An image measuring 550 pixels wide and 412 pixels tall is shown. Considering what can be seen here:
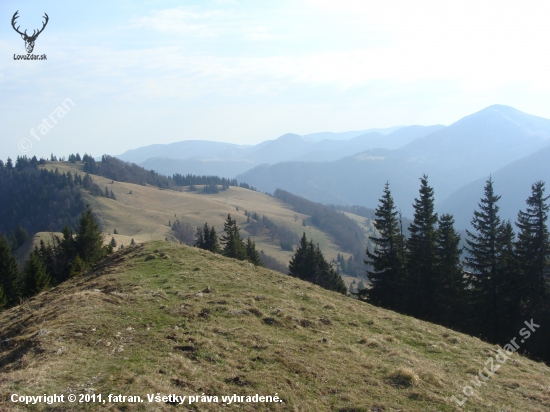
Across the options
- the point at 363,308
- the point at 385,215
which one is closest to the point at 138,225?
the point at 385,215

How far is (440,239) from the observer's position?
1489 inches

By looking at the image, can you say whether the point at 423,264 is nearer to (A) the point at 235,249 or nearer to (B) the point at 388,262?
(B) the point at 388,262

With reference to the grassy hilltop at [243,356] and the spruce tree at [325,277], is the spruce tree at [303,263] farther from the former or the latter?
the grassy hilltop at [243,356]

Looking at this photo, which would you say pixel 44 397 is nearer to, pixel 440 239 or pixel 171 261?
pixel 171 261

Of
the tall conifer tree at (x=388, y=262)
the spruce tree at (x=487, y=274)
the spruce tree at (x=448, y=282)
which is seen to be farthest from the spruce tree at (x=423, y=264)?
the spruce tree at (x=487, y=274)

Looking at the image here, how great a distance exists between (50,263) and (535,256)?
58.1m

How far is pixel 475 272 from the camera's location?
36.0 m

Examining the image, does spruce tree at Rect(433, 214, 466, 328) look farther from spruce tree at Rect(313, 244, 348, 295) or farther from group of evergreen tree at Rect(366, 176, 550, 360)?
spruce tree at Rect(313, 244, 348, 295)

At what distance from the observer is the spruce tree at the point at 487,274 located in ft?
109

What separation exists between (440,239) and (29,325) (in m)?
35.0

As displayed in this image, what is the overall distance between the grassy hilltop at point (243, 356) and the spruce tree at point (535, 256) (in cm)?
1664

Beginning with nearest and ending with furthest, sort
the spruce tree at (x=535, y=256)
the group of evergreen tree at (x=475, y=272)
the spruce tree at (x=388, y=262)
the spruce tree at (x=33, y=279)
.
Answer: the spruce tree at (x=535, y=256), the group of evergreen tree at (x=475, y=272), the spruce tree at (x=388, y=262), the spruce tree at (x=33, y=279)

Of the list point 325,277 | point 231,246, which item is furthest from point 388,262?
point 231,246

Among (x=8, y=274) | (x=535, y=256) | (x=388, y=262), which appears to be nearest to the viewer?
(x=535, y=256)
